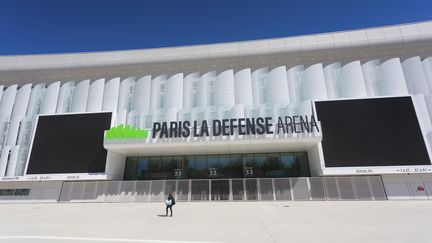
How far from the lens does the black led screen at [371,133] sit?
23750 millimetres

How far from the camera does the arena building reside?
80.4 ft

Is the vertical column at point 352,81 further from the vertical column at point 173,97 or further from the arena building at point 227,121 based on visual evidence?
the vertical column at point 173,97

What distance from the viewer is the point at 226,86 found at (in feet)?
105

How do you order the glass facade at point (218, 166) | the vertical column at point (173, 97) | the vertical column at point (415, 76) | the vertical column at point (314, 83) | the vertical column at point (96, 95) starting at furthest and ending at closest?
1. the vertical column at point (96, 95)
2. the vertical column at point (173, 97)
3. the glass facade at point (218, 166)
4. the vertical column at point (314, 83)
5. the vertical column at point (415, 76)

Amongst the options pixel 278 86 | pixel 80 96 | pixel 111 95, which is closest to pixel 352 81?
pixel 278 86

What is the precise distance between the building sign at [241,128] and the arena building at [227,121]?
12 cm

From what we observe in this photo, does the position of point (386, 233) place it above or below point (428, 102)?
below

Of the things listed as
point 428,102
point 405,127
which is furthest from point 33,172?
point 428,102

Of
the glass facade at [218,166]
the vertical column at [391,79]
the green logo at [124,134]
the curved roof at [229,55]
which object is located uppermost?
the curved roof at [229,55]

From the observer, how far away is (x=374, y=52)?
31.1 m

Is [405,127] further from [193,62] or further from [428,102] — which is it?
[193,62]

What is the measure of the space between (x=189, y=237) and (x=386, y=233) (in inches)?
318

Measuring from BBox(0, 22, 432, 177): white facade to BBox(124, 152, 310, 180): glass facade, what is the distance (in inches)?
105

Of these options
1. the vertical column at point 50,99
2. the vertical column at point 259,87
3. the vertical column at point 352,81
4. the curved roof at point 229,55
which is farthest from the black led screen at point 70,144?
the vertical column at point 352,81
